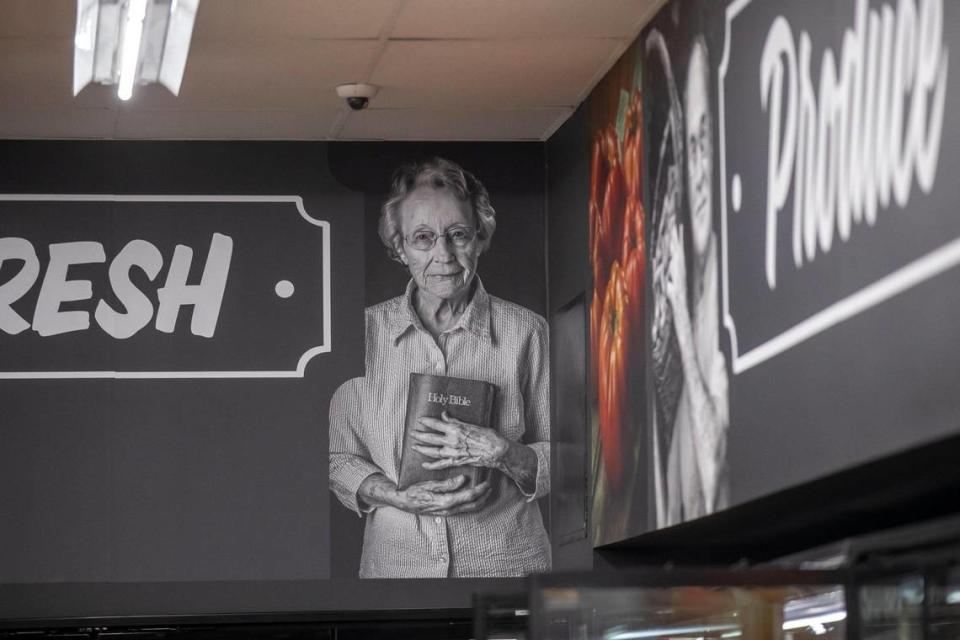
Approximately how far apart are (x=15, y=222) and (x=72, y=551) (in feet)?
5.41

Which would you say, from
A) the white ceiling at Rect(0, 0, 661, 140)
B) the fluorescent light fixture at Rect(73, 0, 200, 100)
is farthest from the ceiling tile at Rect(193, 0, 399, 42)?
the fluorescent light fixture at Rect(73, 0, 200, 100)

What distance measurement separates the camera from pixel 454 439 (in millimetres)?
8289

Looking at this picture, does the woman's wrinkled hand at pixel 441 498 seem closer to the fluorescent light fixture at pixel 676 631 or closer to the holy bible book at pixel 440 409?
the holy bible book at pixel 440 409

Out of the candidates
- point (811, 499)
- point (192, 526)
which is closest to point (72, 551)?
point (192, 526)

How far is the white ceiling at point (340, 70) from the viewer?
22.3 ft

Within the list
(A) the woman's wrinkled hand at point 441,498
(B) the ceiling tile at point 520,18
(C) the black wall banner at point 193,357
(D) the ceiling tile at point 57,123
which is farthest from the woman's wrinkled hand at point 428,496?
(B) the ceiling tile at point 520,18

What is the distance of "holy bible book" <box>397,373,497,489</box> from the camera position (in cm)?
827

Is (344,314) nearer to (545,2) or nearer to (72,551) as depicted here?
(72,551)

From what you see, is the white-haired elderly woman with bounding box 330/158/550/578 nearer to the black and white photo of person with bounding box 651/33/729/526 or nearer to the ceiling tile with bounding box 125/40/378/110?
the ceiling tile with bounding box 125/40/378/110

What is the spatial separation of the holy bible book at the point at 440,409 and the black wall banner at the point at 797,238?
1899 mm

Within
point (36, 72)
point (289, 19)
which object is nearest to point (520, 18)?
point (289, 19)

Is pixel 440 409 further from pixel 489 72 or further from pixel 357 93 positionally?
pixel 489 72

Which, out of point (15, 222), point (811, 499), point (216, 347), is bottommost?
point (811, 499)

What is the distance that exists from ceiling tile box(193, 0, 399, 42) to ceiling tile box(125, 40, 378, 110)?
111 millimetres
